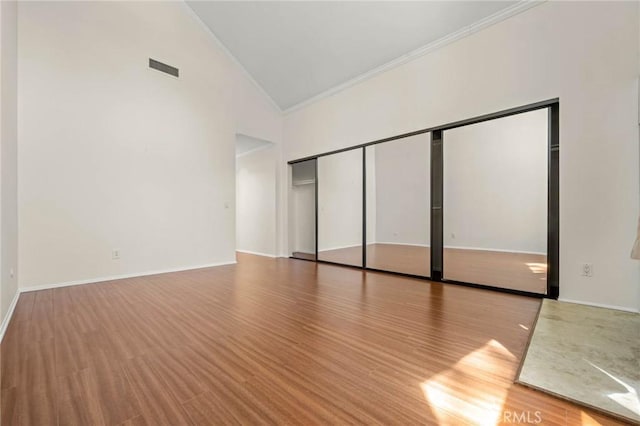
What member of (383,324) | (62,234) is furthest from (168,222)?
(383,324)

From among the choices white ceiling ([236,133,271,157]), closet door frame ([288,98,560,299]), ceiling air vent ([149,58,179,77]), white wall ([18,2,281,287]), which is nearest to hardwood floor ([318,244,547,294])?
closet door frame ([288,98,560,299])

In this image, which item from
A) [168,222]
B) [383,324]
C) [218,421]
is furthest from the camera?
[168,222]

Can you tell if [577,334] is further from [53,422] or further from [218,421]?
[53,422]

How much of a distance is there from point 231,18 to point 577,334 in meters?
6.46

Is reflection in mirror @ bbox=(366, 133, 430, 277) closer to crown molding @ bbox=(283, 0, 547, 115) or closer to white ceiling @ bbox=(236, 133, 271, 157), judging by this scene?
crown molding @ bbox=(283, 0, 547, 115)

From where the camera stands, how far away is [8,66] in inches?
110

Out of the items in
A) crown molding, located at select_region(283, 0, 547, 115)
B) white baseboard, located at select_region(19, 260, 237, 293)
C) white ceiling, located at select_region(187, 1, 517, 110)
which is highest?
white ceiling, located at select_region(187, 1, 517, 110)

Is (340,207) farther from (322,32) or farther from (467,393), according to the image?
(467,393)

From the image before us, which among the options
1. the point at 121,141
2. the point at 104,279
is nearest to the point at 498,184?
the point at 121,141

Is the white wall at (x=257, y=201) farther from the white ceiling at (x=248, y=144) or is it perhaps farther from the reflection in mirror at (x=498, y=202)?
the reflection in mirror at (x=498, y=202)

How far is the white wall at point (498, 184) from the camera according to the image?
131 inches

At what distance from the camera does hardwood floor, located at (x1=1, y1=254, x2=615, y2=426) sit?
1.31 meters

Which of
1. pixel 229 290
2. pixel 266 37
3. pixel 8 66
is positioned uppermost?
pixel 266 37

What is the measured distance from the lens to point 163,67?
15.5 feet
